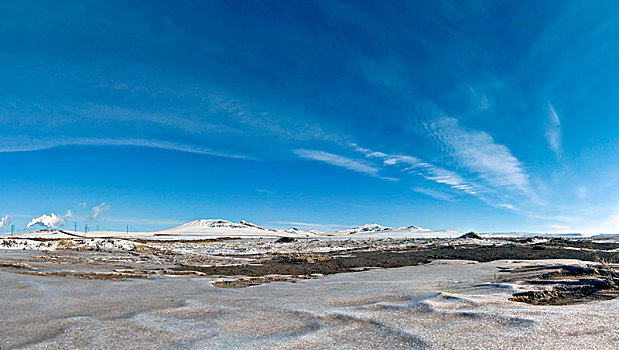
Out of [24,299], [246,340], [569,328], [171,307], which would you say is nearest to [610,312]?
[569,328]

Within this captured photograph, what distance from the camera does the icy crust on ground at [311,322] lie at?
12.5ft

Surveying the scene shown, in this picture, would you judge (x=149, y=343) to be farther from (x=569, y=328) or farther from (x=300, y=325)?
(x=569, y=328)

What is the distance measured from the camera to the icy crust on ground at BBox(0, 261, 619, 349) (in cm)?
381

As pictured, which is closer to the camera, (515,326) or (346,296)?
(515,326)

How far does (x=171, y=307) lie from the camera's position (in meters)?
5.87

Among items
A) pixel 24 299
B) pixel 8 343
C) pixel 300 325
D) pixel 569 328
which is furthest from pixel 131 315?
pixel 569 328

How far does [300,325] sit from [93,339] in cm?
243

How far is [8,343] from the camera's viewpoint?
4.04 metres

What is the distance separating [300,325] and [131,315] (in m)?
2.60

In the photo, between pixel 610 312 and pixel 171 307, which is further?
pixel 171 307

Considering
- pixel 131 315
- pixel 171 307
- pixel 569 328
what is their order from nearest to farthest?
pixel 569 328 → pixel 131 315 → pixel 171 307

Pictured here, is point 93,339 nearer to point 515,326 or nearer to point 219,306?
point 219,306

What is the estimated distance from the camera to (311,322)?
4.73 meters

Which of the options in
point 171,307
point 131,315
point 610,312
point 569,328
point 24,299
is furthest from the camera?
point 24,299
